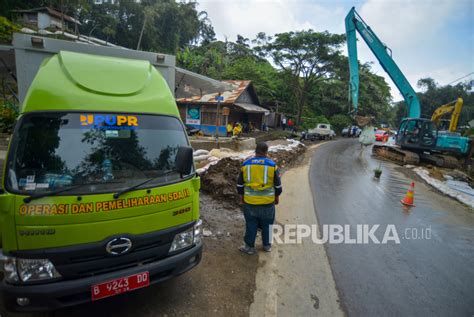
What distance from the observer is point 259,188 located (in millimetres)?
3928

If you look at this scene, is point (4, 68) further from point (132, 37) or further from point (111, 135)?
point (132, 37)

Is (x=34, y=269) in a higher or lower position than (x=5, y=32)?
lower

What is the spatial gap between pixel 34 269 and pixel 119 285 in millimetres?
694

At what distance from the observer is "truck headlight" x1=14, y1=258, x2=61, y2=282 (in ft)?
7.12

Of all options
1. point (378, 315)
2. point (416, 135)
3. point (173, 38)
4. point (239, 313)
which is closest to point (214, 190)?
point (239, 313)

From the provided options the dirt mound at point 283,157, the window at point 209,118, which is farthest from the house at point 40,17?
the dirt mound at point 283,157

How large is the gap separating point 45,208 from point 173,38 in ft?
132

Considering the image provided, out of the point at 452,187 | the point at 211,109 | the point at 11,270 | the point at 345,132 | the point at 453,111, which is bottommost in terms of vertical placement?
the point at 452,187

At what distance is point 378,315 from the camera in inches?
119

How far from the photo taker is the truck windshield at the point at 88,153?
2395 millimetres

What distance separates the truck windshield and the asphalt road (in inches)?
113

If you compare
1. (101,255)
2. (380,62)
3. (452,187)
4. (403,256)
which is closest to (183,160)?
(101,255)

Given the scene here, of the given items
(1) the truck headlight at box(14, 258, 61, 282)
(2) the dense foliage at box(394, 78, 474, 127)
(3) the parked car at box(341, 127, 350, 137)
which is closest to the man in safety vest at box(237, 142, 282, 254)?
(1) the truck headlight at box(14, 258, 61, 282)

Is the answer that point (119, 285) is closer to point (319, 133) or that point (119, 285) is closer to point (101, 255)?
point (101, 255)
